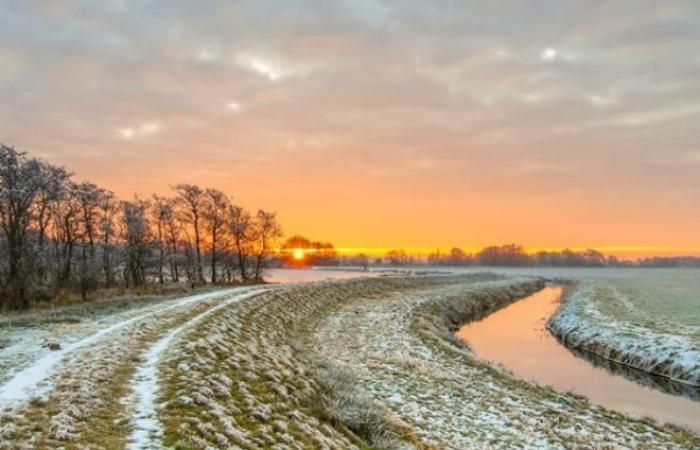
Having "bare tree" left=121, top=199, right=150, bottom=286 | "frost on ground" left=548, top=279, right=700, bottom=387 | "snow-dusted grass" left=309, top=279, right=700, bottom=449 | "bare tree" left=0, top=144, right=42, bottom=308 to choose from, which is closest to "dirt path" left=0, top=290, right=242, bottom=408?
"snow-dusted grass" left=309, top=279, right=700, bottom=449

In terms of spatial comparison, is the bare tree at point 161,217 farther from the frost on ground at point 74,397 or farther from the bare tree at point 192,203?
the frost on ground at point 74,397

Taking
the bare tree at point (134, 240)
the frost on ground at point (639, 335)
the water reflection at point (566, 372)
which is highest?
the bare tree at point (134, 240)

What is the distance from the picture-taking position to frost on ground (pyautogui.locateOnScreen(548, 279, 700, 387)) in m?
22.7

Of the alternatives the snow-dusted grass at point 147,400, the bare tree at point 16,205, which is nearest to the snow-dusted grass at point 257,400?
the snow-dusted grass at point 147,400

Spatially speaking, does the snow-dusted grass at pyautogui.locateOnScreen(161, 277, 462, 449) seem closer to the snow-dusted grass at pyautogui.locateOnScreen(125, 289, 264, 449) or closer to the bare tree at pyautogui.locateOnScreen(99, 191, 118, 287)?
the snow-dusted grass at pyautogui.locateOnScreen(125, 289, 264, 449)

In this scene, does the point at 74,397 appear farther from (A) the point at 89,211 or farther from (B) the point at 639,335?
(A) the point at 89,211

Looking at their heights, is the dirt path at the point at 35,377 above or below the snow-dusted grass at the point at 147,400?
above

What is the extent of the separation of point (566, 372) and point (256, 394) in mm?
17253

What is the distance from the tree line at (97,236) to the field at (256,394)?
39.1 ft

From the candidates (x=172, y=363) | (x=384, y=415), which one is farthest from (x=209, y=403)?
(x=384, y=415)

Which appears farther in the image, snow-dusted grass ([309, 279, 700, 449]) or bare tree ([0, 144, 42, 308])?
bare tree ([0, 144, 42, 308])

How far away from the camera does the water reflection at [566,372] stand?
1792cm

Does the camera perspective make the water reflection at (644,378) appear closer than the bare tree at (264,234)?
Yes

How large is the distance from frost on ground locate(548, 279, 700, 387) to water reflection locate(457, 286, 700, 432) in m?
1.19
